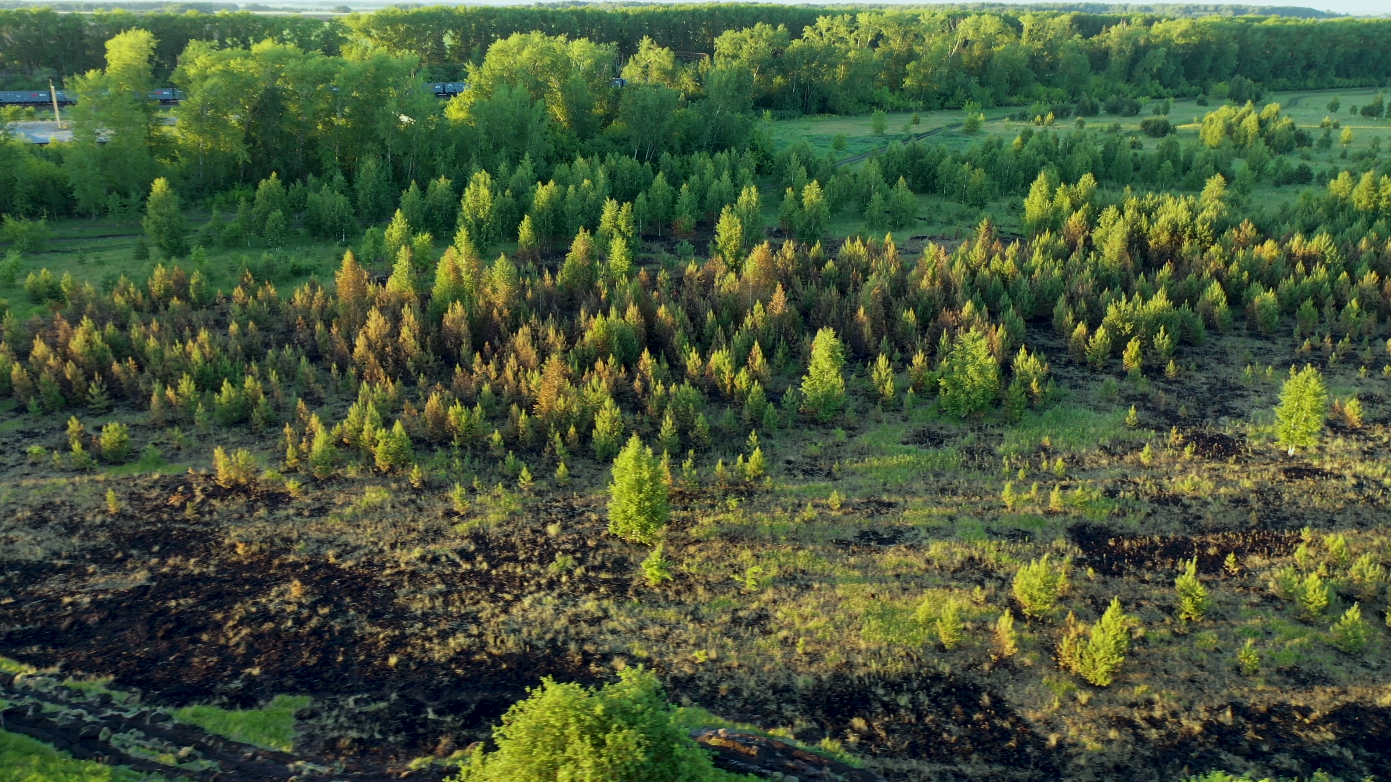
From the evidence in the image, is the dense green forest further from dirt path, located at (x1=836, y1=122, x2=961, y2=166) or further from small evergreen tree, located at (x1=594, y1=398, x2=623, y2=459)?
dirt path, located at (x1=836, y1=122, x2=961, y2=166)

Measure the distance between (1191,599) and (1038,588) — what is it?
2967 mm

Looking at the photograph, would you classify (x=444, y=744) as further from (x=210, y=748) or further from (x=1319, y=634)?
(x=1319, y=634)

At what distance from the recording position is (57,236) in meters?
42.8

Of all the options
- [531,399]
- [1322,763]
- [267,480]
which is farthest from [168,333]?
[1322,763]

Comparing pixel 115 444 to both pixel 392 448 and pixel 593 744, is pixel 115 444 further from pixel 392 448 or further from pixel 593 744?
pixel 593 744

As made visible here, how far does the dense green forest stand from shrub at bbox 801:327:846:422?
19 centimetres

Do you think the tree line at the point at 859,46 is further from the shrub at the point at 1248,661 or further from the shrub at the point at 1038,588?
the shrub at the point at 1248,661

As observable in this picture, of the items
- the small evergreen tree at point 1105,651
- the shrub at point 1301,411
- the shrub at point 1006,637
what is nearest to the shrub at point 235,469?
the shrub at point 1006,637

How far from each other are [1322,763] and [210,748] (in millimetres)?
17864

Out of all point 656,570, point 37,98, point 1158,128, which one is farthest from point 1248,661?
point 37,98

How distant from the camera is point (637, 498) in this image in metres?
20.5

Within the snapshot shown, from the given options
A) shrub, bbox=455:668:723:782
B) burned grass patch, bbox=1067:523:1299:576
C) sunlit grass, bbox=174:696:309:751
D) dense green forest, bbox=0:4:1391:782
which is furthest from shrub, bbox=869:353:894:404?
sunlit grass, bbox=174:696:309:751

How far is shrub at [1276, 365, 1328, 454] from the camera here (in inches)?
939

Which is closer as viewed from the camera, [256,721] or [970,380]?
[256,721]
